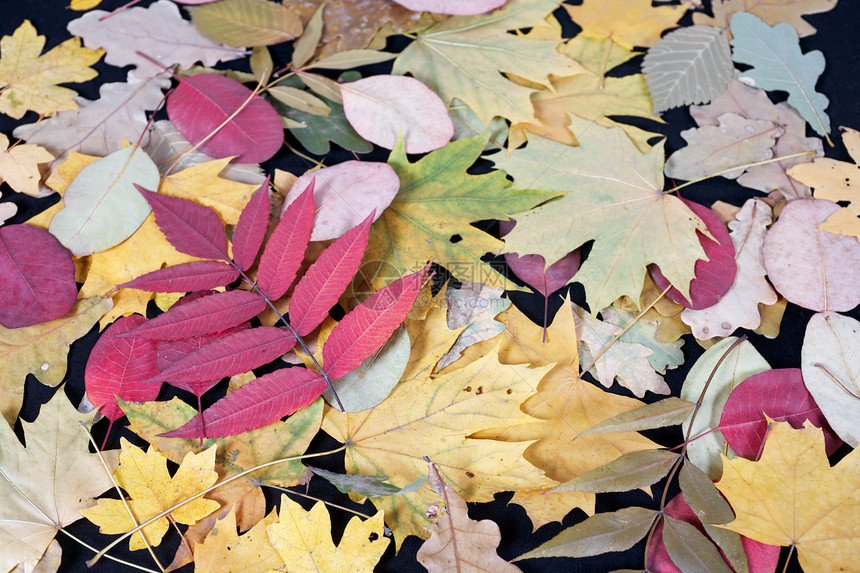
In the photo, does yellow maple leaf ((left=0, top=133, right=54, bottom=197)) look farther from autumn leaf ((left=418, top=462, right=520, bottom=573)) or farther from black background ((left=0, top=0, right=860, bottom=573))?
autumn leaf ((left=418, top=462, right=520, bottom=573))

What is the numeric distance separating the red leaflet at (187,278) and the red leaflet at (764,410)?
58cm

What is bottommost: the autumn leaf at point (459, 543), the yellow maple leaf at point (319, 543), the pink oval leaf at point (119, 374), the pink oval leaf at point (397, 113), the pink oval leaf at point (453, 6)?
the autumn leaf at point (459, 543)

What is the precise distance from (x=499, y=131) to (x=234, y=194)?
0.38 metres

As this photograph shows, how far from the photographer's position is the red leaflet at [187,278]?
637 mm

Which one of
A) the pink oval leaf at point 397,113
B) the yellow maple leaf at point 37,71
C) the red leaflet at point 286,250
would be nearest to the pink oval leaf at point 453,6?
the pink oval leaf at point 397,113

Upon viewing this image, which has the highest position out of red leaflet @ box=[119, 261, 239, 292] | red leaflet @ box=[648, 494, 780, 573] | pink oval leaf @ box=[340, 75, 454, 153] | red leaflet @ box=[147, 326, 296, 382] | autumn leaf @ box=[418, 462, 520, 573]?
pink oval leaf @ box=[340, 75, 454, 153]

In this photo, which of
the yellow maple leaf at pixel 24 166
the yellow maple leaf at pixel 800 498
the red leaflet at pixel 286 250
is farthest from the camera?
the yellow maple leaf at pixel 24 166

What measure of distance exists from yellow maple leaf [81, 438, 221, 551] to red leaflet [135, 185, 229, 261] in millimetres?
228

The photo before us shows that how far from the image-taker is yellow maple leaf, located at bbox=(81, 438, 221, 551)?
61cm

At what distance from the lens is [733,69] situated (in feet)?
2.92

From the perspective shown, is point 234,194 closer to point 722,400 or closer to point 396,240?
point 396,240

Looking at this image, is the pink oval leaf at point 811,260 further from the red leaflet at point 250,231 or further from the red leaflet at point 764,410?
the red leaflet at point 250,231

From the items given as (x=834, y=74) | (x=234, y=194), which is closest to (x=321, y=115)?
(x=234, y=194)

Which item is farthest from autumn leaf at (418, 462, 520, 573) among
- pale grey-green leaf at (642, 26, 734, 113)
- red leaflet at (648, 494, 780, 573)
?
pale grey-green leaf at (642, 26, 734, 113)
